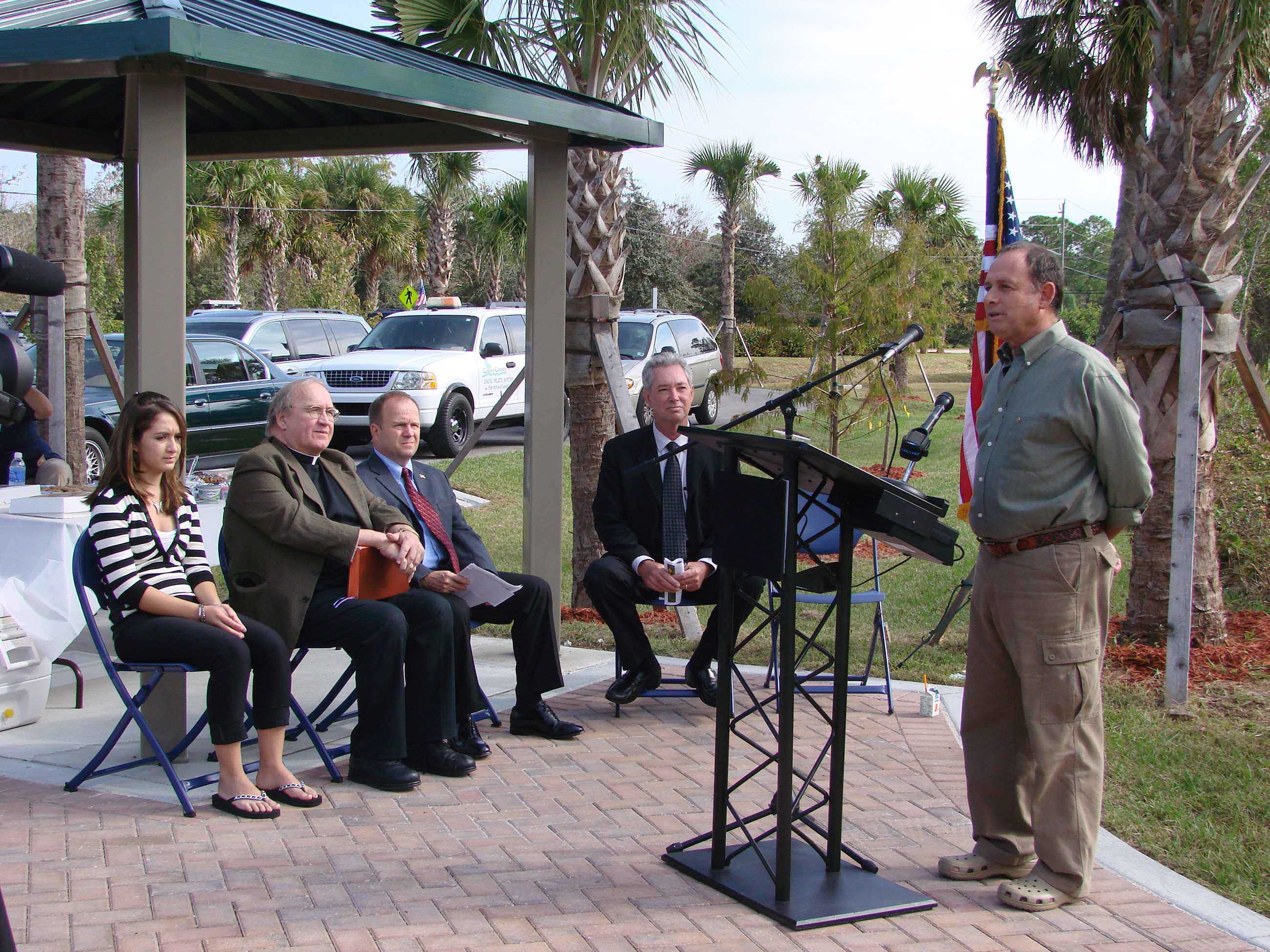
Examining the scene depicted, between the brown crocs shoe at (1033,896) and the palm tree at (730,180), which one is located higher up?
the palm tree at (730,180)

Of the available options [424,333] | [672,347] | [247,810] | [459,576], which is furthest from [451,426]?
[247,810]

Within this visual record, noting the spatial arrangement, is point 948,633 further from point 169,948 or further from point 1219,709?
point 169,948

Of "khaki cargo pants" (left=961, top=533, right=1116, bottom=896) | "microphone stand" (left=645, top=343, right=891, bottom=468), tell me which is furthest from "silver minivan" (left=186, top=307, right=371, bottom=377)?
"khaki cargo pants" (left=961, top=533, right=1116, bottom=896)

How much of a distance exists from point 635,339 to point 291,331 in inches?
211

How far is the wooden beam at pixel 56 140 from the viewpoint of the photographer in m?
6.42

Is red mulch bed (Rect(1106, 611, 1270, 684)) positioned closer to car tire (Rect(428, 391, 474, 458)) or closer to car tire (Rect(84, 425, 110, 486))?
car tire (Rect(428, 391, 474, 458))

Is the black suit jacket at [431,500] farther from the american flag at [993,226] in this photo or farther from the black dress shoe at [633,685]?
the american flag at [993,226]

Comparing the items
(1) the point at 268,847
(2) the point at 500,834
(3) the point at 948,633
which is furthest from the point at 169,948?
(3) the point at 948,633

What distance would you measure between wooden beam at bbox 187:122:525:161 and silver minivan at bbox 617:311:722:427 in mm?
10988

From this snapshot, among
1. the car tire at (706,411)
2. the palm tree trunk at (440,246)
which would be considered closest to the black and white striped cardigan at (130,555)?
the car tire at (706,411)

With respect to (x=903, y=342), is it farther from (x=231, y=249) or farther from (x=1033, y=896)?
(x=231, y=249)

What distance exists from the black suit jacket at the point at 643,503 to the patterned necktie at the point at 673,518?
27mm

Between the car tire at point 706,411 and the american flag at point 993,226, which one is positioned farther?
the car tire at point 706,411

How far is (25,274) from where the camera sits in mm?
2789
